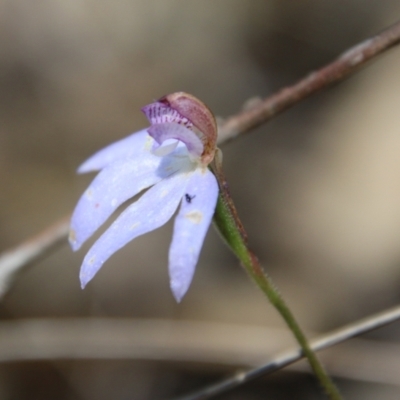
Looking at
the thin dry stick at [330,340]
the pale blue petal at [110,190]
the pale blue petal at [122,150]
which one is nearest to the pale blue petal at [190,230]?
the pale blue petal at [110,190]

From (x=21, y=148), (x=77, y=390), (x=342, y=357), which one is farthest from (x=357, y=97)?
(x=77, y=390)

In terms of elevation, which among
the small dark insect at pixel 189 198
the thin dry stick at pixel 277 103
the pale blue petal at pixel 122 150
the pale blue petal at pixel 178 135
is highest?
the thin dry stick at pixel 277 103

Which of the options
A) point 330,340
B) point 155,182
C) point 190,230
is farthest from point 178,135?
point 330,340

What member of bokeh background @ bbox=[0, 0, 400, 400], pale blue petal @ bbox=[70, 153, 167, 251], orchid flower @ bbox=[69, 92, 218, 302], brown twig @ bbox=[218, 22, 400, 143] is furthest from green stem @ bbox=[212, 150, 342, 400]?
bokeh background @ bbox=[0, 0, 400, 400]

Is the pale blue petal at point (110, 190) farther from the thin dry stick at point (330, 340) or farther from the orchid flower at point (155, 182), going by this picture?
the thin dry stick at point (330, 340)

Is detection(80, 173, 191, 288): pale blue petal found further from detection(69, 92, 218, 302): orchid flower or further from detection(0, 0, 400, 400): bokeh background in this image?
detection(0, 0, 400, 400): bokeh background

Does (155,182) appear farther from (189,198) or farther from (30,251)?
(30,251)

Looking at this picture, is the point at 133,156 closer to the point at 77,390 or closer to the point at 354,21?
the point at 77,390
